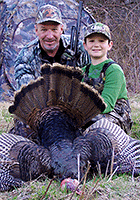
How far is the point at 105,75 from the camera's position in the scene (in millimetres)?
3393

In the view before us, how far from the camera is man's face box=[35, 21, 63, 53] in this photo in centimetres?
384

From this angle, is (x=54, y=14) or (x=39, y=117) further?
(x=54, y=14)

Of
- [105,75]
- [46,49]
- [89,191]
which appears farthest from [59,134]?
[46,49]

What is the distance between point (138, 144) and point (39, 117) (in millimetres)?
1148

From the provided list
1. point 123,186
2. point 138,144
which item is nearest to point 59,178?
point 123,186

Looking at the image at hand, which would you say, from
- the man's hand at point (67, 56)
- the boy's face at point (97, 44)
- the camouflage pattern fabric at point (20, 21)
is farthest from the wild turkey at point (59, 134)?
the camouflage pattern fabric at point (20, 21)

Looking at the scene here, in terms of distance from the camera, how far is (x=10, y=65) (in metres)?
6.67

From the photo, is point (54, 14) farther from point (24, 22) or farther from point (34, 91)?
point (24, 22)

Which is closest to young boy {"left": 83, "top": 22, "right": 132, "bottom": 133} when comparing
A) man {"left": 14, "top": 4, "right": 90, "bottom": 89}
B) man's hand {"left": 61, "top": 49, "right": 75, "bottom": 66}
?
man's hand {"left": 61, "top": 49, "right": 75, "bottom": 66}

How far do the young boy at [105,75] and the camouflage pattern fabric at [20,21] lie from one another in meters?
2.80

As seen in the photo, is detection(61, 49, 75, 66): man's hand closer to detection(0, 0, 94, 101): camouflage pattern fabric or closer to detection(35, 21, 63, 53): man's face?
detection(35, 21, 63, 53): man's face

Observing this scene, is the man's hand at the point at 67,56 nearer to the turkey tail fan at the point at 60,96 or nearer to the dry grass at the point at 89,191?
the turkey tail fan at the point at 60,96

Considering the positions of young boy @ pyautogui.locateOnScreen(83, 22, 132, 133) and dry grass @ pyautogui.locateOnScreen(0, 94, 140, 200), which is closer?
dry grass @ pyautogui.locateOnScreen(0, 94, 140, 200)

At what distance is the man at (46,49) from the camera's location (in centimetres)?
384
